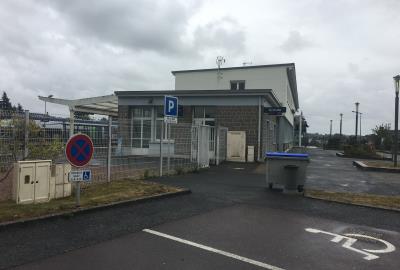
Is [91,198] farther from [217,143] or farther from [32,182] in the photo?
[217,143]

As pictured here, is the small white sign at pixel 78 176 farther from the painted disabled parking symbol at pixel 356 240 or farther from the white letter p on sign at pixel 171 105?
the white letter p on sign at pixel 171 105

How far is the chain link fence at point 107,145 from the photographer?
28.1ft

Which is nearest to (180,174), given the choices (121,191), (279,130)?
(121,191)

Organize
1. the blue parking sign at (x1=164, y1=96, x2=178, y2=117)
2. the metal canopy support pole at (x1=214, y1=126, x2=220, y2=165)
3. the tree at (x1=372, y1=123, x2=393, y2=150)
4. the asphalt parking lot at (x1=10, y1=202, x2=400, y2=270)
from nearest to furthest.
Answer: the asphalt parking lot at (x1=10, y1=202, x2=400, y2=270) < the blue parking sign at (x1=164, y1=96, x2=178, y2=117) < the metal canopy support pole at (x1=214, y1=126, x2=220, y2=165) < the tree at (x1=372, y1=123, x2=393, y2=150)

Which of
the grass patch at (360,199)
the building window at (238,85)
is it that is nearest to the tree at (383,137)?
the building window at (238,85)

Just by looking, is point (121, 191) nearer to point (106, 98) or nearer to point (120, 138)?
point (120, 138)

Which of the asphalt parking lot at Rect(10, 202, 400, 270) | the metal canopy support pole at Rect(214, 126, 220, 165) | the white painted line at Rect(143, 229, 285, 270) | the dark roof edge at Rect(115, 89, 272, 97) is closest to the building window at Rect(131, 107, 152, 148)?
the asphalt parking lot at Rect(10, 202, 400, 270)

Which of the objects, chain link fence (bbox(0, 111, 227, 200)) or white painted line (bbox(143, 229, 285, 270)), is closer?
white painted line (bbox(143, 229, 285, 270))

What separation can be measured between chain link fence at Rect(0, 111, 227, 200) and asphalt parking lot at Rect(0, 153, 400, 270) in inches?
100

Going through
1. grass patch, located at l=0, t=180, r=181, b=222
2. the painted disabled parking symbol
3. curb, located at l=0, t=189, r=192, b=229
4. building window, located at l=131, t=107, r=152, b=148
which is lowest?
the painted disabled parking symbol

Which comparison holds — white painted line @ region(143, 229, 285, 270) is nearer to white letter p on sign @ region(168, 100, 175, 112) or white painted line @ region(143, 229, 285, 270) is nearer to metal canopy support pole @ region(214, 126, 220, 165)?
white letter p on sign @ region(168, 100, 175, 112)

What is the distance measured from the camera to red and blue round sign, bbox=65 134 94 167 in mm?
7293

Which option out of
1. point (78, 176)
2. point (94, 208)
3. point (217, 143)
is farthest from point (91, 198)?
point (217, 143)

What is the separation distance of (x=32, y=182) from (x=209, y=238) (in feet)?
12.3
